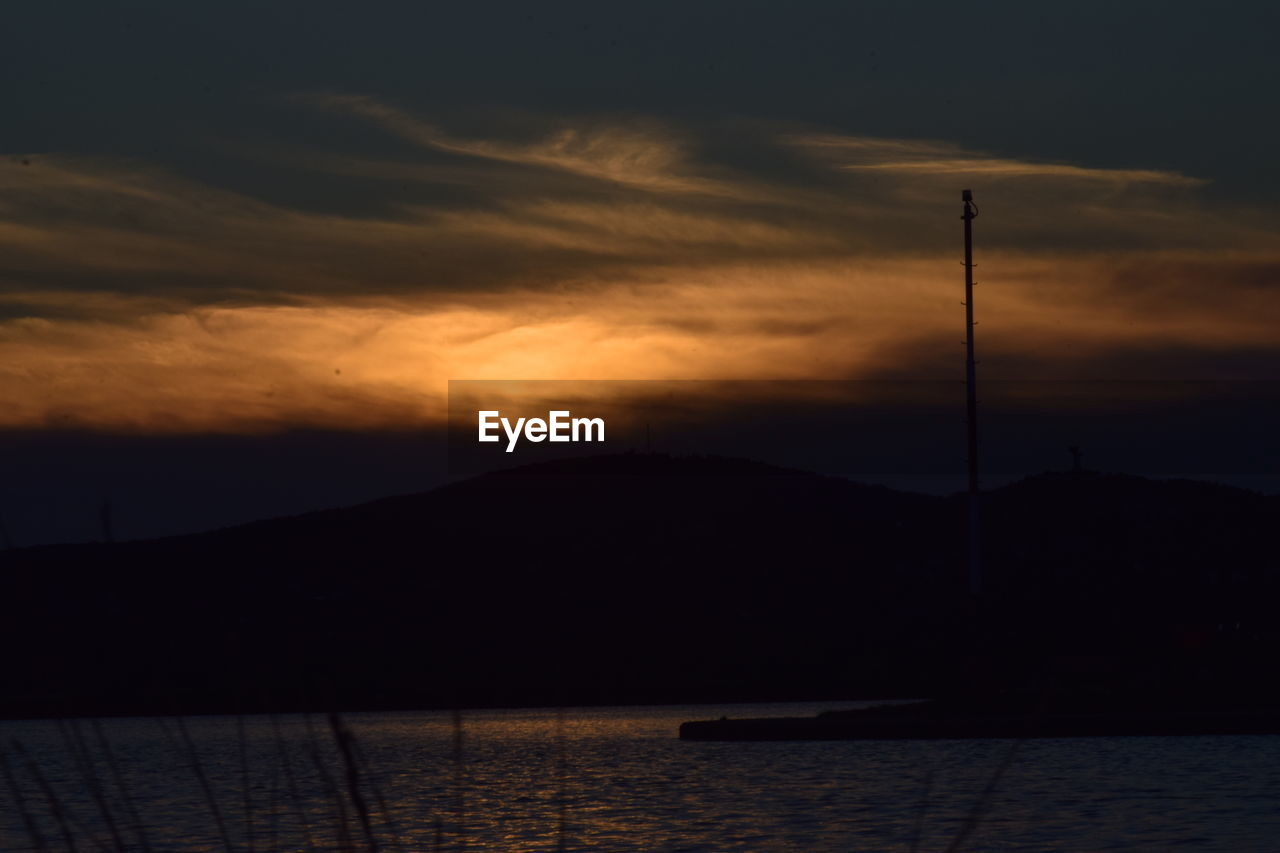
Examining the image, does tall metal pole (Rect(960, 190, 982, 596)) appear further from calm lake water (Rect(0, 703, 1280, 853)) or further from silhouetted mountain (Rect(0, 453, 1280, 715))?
silhouetted mountain (Rect(0, 453, 1280, 715))

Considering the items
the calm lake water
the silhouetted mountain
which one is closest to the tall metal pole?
the calm lake water

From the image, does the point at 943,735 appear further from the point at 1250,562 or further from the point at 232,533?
the point at 232,533

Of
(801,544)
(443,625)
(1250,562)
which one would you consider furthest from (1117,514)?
(443,625)

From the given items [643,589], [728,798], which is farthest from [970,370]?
[643,589]

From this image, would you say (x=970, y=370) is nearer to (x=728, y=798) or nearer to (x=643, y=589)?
(x=728, y=798)

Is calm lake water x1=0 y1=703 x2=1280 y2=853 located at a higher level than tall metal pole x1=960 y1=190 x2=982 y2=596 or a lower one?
lower

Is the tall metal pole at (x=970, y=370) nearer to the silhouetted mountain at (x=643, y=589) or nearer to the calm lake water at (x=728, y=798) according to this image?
the calm lake water at (x=728, y=798)
